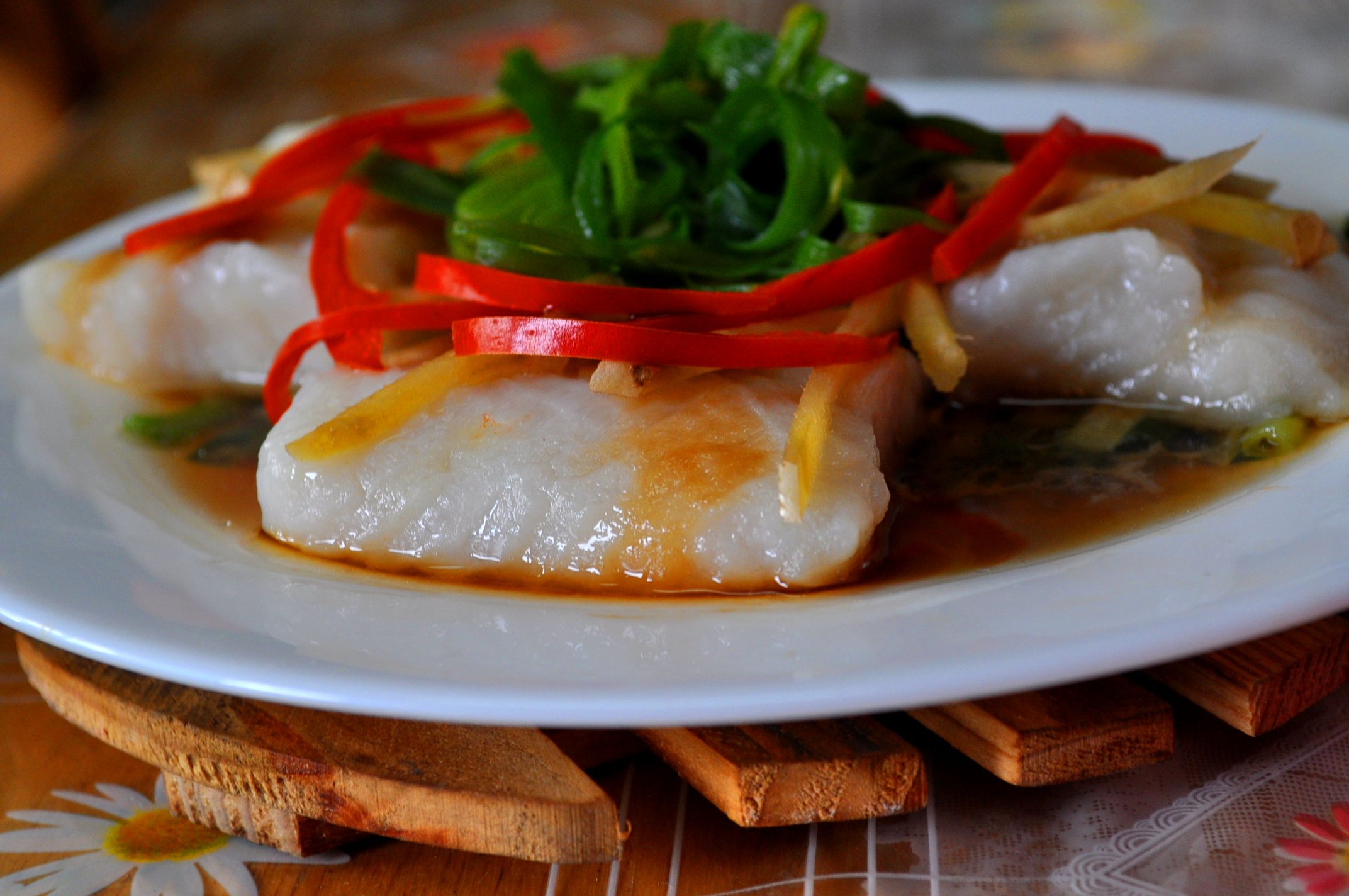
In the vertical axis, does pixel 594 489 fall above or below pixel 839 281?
below

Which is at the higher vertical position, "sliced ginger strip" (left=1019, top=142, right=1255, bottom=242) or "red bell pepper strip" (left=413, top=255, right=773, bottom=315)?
"sliced ginger strip" (left=1019, top=142, right=1255, bottom=242)

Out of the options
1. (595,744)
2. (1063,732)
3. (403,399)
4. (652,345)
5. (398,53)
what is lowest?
(398,53)

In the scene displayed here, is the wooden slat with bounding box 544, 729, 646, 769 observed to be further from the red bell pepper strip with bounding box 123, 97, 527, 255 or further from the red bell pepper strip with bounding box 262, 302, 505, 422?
the red bell pepper strip with bounding box 123, 97, 527, 255

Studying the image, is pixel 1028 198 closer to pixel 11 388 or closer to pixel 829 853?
pixel 829 853

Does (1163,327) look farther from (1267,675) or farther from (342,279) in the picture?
(342,279)

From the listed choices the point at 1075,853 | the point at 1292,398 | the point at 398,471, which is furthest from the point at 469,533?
the point at 1292,398

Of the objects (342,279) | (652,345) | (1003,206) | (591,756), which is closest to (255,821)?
(591,756)

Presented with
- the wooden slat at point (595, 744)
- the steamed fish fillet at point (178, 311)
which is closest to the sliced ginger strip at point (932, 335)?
the wooden slat at point (595, 744)

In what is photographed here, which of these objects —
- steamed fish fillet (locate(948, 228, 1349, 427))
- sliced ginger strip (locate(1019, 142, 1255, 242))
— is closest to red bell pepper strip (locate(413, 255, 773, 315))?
steamed fish fillet (locate(948, 228, 1349, 427))
